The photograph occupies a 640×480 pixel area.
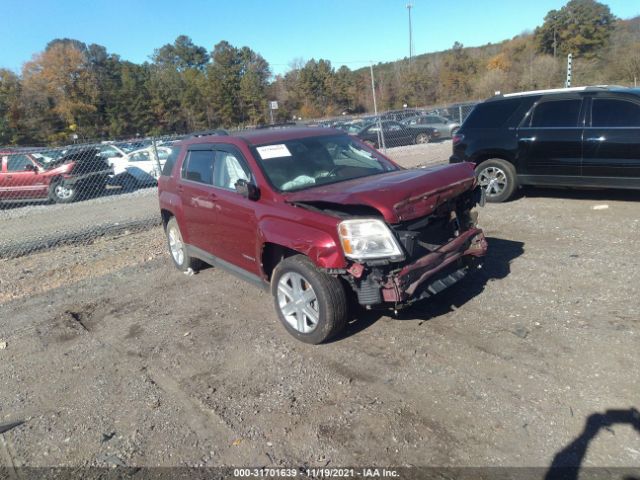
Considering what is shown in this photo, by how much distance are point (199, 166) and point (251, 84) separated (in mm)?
66321

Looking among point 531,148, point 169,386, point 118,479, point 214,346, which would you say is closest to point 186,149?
point 214,346

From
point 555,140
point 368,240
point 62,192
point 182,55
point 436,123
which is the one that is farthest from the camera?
point 182,55

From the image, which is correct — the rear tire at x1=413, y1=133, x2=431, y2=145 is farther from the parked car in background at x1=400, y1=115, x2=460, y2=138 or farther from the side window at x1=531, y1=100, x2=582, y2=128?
the side window at x1=531, y1=100, x2=582, y2=128

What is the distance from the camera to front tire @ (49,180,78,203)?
13.5 m

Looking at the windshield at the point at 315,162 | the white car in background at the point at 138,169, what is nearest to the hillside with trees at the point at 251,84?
the white car in background at the point at 138,169

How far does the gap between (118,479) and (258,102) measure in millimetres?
69936

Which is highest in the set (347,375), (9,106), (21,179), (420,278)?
(9,106)

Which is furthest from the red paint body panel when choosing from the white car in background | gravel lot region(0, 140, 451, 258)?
the white car in background

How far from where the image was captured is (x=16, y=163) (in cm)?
1327

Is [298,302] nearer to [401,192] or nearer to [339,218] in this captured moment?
[339,218]

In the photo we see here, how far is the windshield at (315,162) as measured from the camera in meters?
4.39

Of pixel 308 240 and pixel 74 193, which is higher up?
pixel 308 240

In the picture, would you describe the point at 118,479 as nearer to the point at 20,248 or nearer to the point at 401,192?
the point at 401,192

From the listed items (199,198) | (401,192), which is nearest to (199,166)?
(199,198)
